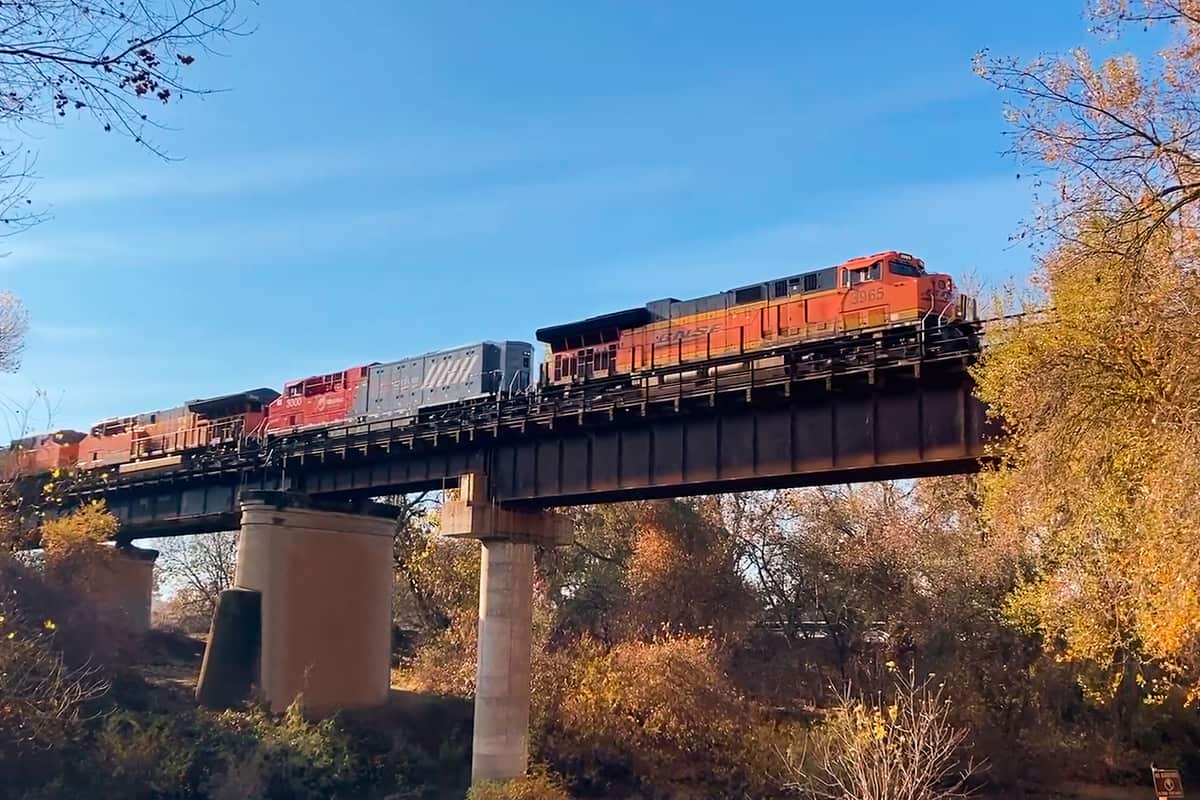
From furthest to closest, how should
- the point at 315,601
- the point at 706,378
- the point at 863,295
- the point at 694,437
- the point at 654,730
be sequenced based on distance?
the point at 315,601 → the point at 654,730 → the point at 863,295 → the point at 694,437 → the point at 706,378

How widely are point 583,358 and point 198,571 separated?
180 feet

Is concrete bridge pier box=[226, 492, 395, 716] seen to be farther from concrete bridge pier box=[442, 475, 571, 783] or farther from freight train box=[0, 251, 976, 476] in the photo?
concrete bridge pier box=[442, 475, 571, 783]

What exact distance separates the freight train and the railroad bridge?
A: 4.29 ft

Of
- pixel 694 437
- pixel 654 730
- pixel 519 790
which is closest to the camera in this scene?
pixel 694 437

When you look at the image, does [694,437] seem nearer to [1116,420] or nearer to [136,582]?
[1116,420]

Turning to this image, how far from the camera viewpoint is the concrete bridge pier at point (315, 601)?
38.1 metres

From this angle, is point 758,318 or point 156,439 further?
point 156,439

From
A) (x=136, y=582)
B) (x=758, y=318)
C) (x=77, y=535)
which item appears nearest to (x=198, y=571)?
(x=136, y=582)

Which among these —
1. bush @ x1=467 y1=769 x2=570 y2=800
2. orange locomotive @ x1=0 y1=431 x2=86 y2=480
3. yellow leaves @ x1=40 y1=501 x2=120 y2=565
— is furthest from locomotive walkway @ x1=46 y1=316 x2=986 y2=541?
orange locomotive @ x1=0 y1=431 x2=86 y2=480

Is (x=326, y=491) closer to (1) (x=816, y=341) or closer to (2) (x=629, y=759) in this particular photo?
(2) (x=629, y=759)

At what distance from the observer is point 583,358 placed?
3678 centimetres

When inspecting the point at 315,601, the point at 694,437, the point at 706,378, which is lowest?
the point at 315,601

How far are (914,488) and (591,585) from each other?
15765 mm

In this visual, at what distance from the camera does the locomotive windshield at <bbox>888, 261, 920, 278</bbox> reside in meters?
29.4
